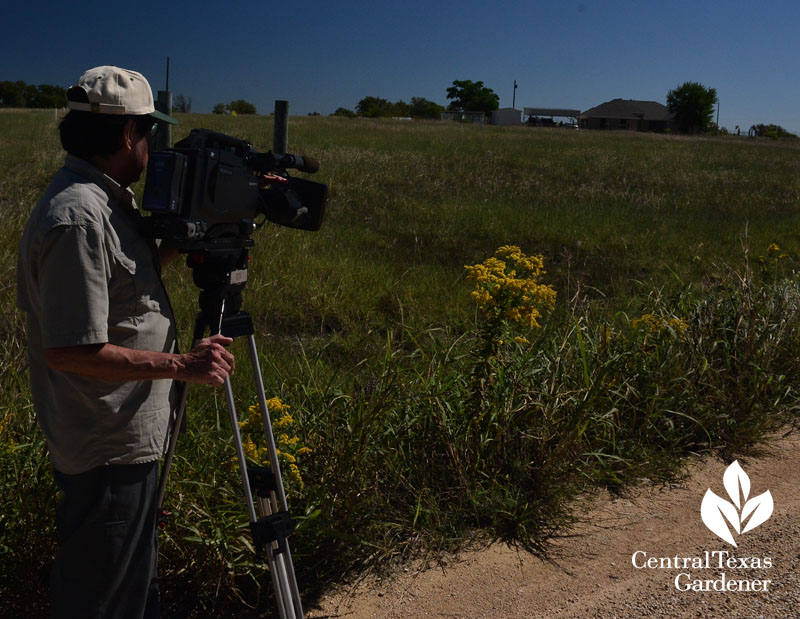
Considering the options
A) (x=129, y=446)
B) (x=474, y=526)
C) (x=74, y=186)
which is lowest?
(x=474, y=526)

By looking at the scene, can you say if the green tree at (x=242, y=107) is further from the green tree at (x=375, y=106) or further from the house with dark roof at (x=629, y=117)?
the house with dark roof at (x=629, y=117)

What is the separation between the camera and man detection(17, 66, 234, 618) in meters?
1.72

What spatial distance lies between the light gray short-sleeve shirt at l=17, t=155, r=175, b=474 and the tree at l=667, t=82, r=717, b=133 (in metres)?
98.2

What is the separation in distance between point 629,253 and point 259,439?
7.24m

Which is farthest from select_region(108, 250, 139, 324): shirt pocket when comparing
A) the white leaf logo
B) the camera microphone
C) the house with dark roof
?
the house with dark roof

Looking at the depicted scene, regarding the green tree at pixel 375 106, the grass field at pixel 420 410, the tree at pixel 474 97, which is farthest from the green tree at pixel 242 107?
the grass field at pixel 420 410

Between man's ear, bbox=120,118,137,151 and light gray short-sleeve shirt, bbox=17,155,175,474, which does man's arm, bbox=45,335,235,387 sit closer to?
light gray short-sleeve shirt, bbox=17,155,175,474

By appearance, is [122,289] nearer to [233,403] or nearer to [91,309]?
[91,309]

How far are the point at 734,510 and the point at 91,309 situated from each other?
2969 millimetres

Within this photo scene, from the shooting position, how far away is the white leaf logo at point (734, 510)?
3.23 metres

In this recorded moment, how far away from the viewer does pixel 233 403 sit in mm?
2008

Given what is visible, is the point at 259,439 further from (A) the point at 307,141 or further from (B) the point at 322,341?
(A) the point at 307,141

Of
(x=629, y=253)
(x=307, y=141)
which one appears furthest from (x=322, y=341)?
(x=307, y=141)

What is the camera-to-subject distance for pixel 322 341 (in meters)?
5.57
